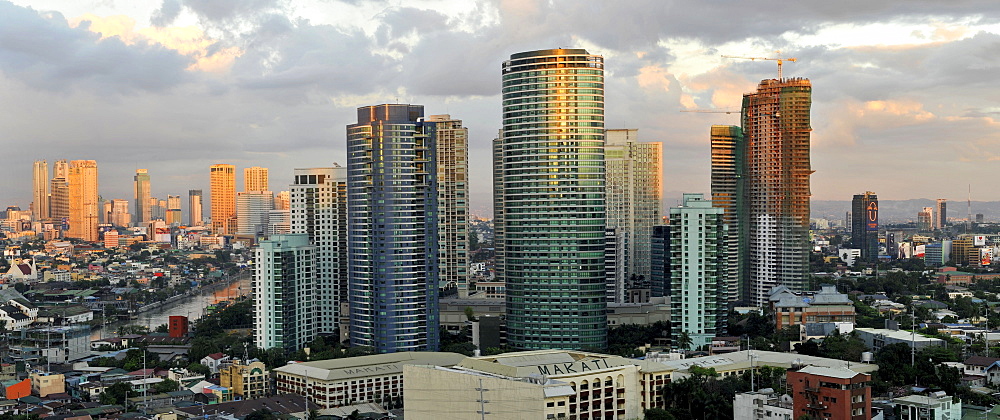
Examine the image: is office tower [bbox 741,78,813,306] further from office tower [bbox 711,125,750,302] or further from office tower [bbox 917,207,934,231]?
office tower [bbox 917,207,934,231]

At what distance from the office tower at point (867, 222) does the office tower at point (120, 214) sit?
55.5 metres

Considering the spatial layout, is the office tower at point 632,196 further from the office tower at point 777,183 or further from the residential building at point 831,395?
the residential building at point 831,395

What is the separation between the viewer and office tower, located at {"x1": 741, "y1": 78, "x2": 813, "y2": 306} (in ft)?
116

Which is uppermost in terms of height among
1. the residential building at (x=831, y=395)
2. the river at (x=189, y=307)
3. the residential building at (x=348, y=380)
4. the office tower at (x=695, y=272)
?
the office tower at (x=695, y=272)

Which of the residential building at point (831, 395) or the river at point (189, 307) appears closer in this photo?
the residential building at point (831, 395)

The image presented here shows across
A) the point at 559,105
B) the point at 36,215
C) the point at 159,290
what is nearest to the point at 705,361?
the point at 559,105

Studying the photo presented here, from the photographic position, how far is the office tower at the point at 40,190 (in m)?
76.2

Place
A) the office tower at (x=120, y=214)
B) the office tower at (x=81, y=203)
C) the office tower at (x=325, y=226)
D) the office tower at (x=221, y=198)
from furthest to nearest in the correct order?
the office tower at (x=120, y=214) < the office tower at (x=221, y=198) < the office tower at (x=81, y=203) < the office tower at (x=325, y=226)

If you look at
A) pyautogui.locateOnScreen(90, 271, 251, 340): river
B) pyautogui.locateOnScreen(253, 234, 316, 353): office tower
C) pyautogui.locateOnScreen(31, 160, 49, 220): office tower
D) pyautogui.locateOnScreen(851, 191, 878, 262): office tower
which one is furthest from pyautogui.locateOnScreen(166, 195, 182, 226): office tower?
pyautogui.locateOnScreen(253, 234, 316, 353): office tower

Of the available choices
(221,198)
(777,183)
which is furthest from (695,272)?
(221,198)

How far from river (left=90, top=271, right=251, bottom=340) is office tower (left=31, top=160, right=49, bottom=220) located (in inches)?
1076

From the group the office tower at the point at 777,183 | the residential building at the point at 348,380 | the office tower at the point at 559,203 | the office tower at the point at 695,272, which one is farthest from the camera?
the office tower at the point at 777,183

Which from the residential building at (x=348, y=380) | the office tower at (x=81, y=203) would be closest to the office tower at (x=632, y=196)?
the residential building at (x=348, y=380)

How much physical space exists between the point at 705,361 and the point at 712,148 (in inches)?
662
